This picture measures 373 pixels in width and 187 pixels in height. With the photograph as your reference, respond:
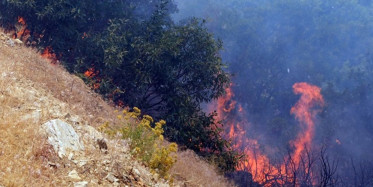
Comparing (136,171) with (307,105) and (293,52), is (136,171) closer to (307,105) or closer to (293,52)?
(307,105)

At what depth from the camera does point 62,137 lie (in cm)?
529

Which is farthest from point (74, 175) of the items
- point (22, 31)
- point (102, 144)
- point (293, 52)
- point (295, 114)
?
point (293, 52)

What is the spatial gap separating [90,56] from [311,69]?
955 inches

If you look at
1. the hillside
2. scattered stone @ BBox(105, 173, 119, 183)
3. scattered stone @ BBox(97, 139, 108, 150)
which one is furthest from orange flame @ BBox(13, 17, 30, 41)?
scattered stone @ BBox(105, 173, 119, 183)

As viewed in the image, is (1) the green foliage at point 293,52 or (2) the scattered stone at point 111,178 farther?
(1) the green foliage at point 293,52

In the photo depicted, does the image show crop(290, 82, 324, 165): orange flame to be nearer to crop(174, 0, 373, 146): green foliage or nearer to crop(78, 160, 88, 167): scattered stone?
crop(174, 0, 373, 146): green foliage

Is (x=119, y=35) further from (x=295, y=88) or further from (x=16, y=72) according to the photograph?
(x=295, y=88)

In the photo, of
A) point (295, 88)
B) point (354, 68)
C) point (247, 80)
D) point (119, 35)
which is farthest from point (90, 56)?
point (354, 68)

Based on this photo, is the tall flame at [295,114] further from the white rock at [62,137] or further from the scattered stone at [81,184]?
the scattered stone at [81,184]

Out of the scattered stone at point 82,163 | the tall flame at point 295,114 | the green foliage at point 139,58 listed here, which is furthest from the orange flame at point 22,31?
the tall flame at point 295,114

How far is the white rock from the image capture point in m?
5.00

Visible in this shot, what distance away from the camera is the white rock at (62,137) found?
500 cm

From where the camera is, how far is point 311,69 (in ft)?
105

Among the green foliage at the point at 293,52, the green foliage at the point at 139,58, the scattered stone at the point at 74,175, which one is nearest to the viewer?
the scattered stone at the point at 74,175
